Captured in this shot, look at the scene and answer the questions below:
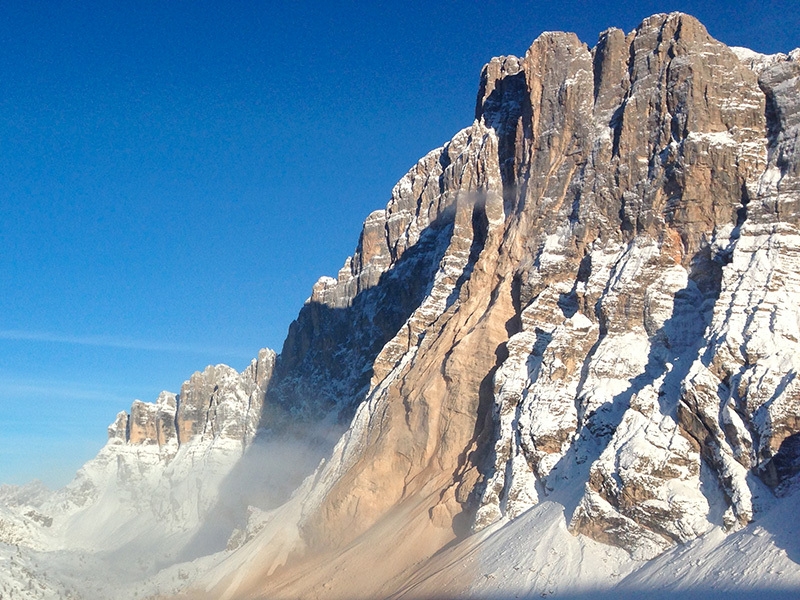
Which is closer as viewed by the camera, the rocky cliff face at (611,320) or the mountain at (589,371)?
the mountain at (589,371)

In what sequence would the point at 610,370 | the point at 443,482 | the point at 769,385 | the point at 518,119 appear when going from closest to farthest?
the point at 769,385 → the point at 610,370 → the point at 443,482 → the point at 518,119

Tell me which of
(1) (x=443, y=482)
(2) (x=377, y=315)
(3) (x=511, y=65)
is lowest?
(1) (x=443, y=482)

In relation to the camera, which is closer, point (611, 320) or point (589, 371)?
point (589, 371)

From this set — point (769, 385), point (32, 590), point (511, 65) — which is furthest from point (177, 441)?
point (769, 385)

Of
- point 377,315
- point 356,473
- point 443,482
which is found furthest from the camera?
point 377,315

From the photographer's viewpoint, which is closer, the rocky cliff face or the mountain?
the mountain

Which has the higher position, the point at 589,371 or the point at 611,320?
the point at 611,320

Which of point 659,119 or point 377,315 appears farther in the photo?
point 377,315

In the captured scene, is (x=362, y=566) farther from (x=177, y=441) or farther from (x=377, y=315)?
(x=177, y=441)
